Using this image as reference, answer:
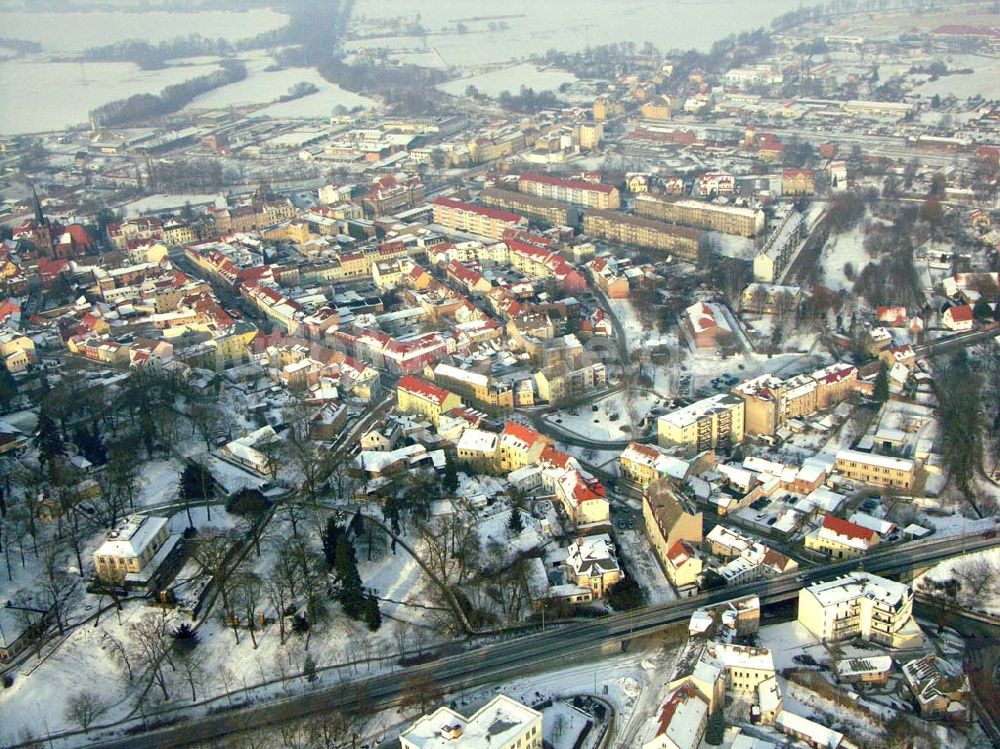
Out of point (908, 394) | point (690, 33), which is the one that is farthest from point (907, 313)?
point (690, 33)

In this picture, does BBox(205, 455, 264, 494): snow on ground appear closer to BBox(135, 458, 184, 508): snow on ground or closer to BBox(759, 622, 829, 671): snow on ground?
BBox(135, 458, 184, 508): snow on ground

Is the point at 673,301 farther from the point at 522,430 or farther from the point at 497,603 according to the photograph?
the point at 497,603

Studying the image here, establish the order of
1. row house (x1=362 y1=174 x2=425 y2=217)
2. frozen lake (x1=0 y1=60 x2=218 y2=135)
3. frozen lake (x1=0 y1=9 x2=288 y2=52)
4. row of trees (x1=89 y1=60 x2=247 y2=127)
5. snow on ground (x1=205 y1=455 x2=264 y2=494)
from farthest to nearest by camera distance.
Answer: frozen lake (x1=0 y1=9 x2=288 y2=52)
frozen lake (x1=0 y1=60 x2=218 y2=135)
row of trees (x1=89 y1=60 x2=247 y2=127)
row house (x1=362 y1=174 x2=425 y2=217)
snow on ground (x1=205 y1=455 x2=264 y2=494)

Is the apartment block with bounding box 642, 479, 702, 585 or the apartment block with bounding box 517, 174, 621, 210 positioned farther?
the apartment block with bounding box 517, 174, 621, 210

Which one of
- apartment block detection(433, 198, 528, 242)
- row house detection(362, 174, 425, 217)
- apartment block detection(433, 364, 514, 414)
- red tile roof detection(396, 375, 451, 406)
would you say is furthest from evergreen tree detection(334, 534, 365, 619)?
row house detection(362, 174, 425, 217)

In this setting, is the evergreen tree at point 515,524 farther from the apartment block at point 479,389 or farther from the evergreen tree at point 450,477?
the apartment block at point 479,389

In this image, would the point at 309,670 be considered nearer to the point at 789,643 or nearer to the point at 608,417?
the point at 789,643
